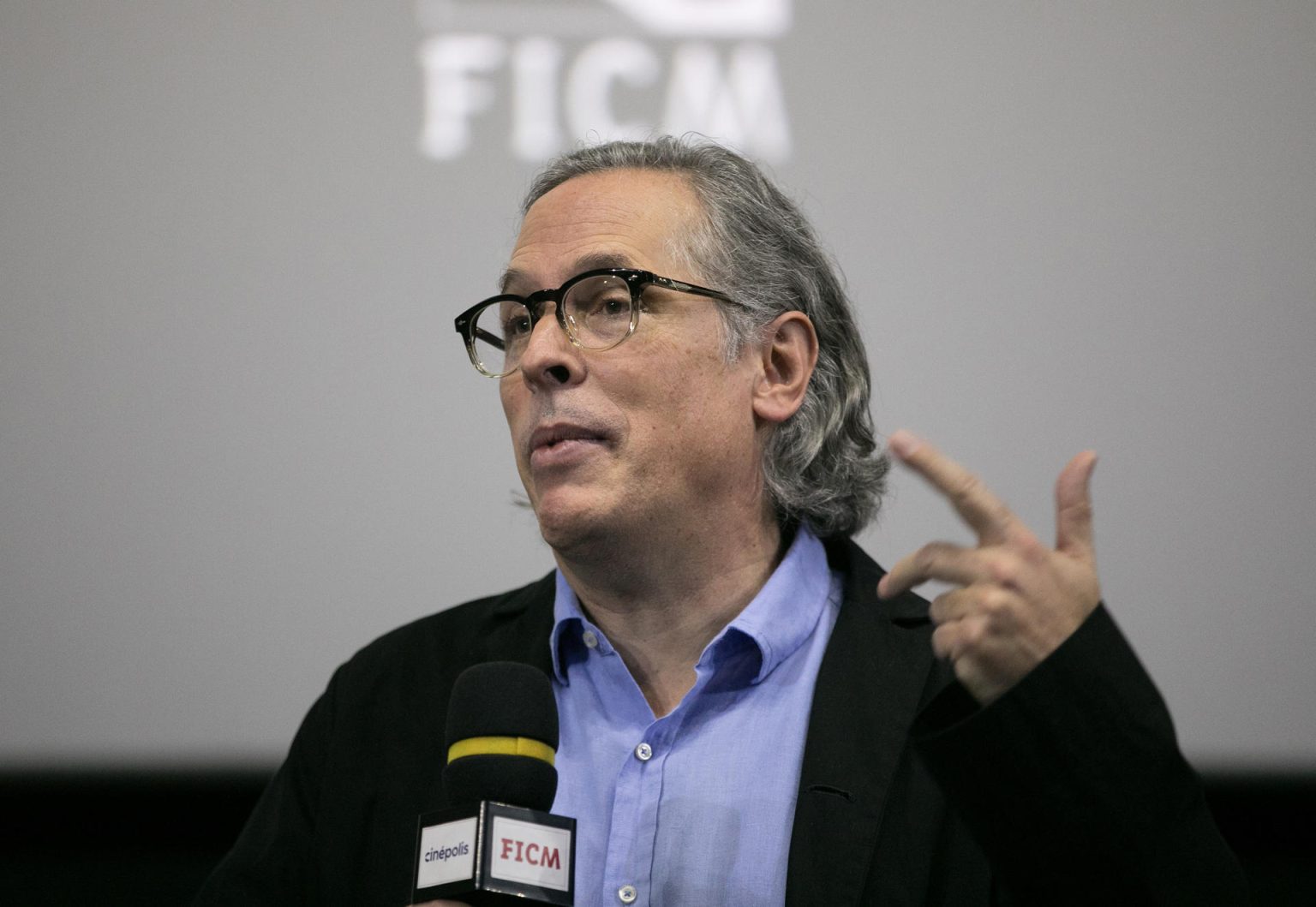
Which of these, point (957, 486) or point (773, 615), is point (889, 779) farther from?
point (957, 486)

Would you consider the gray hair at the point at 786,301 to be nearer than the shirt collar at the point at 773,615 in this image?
No

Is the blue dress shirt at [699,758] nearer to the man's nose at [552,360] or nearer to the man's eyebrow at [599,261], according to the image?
the man's nose at [552,360]

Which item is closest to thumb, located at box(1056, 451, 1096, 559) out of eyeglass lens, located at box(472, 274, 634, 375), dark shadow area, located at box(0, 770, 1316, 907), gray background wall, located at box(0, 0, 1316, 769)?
eyeglass lens, located at box(472, 274, 634, 375)

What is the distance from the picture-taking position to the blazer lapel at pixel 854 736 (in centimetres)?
173

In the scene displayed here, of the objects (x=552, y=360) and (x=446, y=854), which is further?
(x=552, y=360)

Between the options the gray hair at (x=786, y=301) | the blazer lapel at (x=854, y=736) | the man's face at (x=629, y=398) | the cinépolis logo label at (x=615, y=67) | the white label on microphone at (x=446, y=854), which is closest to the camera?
the white label on microphone at (x=446, y=854)

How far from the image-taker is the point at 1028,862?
1.43 metres

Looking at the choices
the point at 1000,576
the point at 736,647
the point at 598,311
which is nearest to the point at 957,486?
the point at 1000,576

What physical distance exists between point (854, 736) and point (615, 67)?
1944mm

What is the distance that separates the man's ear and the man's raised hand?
31.3 inches

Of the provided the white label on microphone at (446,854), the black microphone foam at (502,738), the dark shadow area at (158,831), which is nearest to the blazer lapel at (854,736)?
the black microphone foam at (502,738)

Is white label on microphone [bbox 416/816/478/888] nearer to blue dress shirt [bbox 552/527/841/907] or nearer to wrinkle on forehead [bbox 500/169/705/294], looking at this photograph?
blue dress shirt [bbox 552/527/841/907]

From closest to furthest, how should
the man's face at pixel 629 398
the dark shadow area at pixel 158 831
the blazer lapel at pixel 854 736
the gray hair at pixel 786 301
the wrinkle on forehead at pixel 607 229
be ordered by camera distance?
the blazer lapel at pixel 854 736
the man's face at pixel 629 398
the wrinkle on forehead at pixel 607 229
the gray hair at pixel 786 301
the dark shadow area at pixel 158 831

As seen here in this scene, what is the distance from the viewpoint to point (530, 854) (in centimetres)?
138
